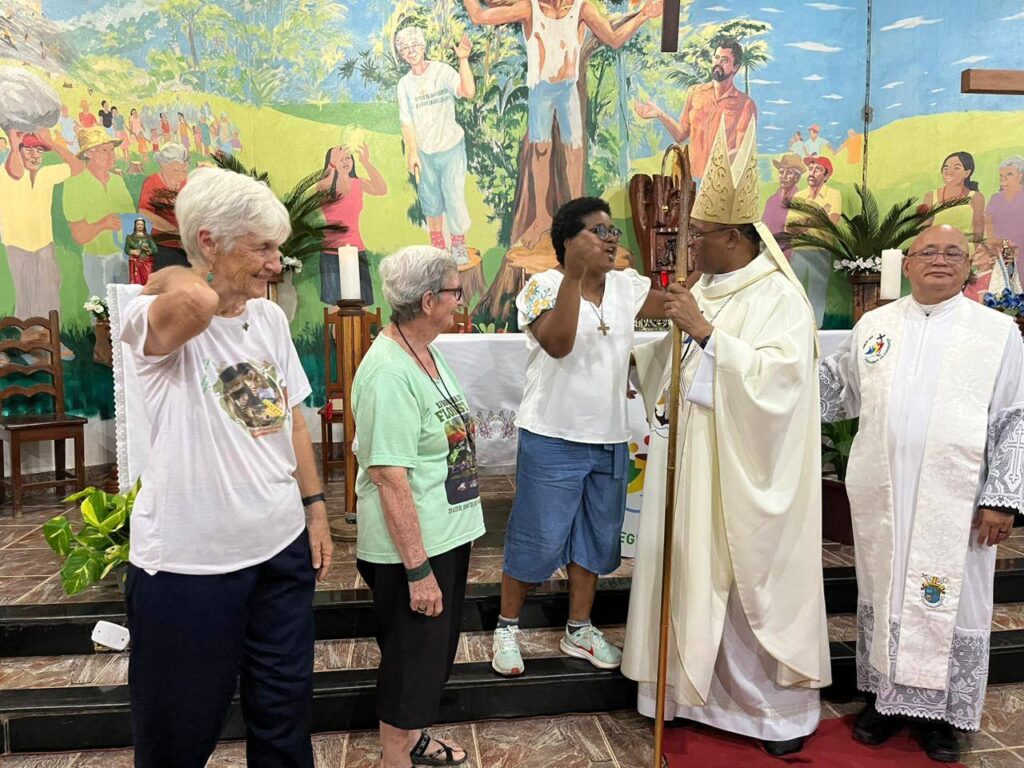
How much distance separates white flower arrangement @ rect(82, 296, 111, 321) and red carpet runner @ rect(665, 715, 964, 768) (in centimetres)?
481

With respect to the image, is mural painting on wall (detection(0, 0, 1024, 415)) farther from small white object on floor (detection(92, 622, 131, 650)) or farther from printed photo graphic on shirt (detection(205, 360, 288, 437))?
printed photo graphic on shirt (detection(205, 360, 288, 437))

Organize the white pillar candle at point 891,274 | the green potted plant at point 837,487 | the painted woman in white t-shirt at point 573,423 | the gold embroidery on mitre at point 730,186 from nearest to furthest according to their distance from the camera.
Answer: the gold embroidery on mitre at point 730,186 < the painted woman in white t-shirt at point 573,423 < the green potted plant at point 837,487 < the white pillar candle at point 891,274

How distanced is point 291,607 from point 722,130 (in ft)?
5.79

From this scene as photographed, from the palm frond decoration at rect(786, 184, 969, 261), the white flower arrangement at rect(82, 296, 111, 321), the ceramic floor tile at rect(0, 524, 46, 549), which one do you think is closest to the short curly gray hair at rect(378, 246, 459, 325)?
the ceramic floor tile at rect(0, 524, 46, 549)

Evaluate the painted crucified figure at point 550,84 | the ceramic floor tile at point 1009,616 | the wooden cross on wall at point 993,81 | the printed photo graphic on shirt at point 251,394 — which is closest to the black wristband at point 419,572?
the printed photo graphic on shirt at point 251,394

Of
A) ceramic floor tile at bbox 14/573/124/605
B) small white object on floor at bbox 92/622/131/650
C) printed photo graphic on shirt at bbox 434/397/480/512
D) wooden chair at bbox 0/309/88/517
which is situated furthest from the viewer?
wooden chair at bbox 0/309/88/517

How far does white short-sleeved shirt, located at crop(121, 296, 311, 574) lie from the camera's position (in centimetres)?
151

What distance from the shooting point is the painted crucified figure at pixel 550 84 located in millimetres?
6555

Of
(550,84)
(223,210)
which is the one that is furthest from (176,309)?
(550,84)

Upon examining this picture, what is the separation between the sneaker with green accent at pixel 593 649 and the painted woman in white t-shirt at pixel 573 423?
0.24 meters

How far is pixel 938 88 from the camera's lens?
651cm

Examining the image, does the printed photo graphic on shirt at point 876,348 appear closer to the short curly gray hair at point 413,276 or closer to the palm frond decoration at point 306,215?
the short curly gray hair at point 413,276

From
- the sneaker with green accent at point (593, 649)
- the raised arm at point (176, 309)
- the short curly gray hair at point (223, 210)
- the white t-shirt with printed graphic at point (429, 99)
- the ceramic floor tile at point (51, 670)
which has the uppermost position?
the white t-shirt with printed graphic at point (429, 99)

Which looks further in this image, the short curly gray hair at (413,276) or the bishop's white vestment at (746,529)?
the bishop's white vestment at (746,529)
